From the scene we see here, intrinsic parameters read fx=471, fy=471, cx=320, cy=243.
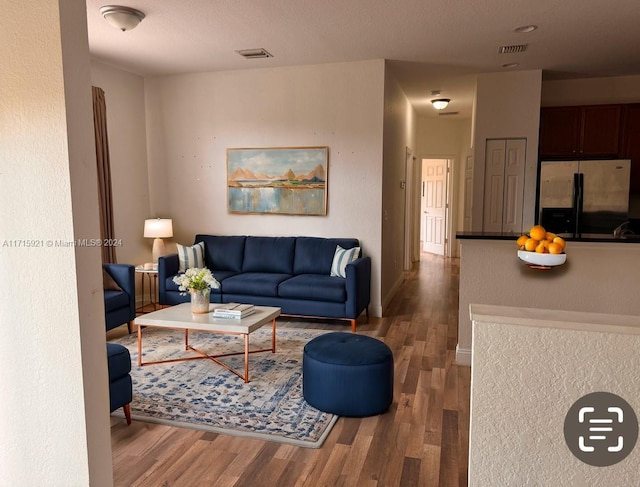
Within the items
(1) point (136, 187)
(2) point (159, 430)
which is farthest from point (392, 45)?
(2) point (159, 430)

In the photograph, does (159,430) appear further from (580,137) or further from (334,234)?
(580,137)

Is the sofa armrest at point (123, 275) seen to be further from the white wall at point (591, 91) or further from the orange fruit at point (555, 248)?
the white wall at point (591, 91)

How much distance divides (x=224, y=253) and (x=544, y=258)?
3.70 metres

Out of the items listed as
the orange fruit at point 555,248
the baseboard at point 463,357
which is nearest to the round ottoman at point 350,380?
the baseboard at point 463,357

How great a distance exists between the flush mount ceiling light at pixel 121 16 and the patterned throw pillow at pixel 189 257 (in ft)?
8.15

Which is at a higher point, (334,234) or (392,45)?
(392,45)

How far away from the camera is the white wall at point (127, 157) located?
542 centimetres

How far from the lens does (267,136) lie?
5605 mm

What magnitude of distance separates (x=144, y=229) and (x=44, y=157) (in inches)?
175

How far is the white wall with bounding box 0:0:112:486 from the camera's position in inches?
59.4

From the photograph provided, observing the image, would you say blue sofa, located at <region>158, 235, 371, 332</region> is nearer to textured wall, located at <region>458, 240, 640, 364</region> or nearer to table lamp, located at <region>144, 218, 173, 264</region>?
table lamp, located at <region>144, 218, 173, 264</region>

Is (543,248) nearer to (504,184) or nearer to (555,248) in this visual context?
(555,248)

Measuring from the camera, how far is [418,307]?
5.78 metres

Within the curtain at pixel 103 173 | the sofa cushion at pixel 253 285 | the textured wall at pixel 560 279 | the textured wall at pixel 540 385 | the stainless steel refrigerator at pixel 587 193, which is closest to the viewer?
the textured wall at pixel 540 385
